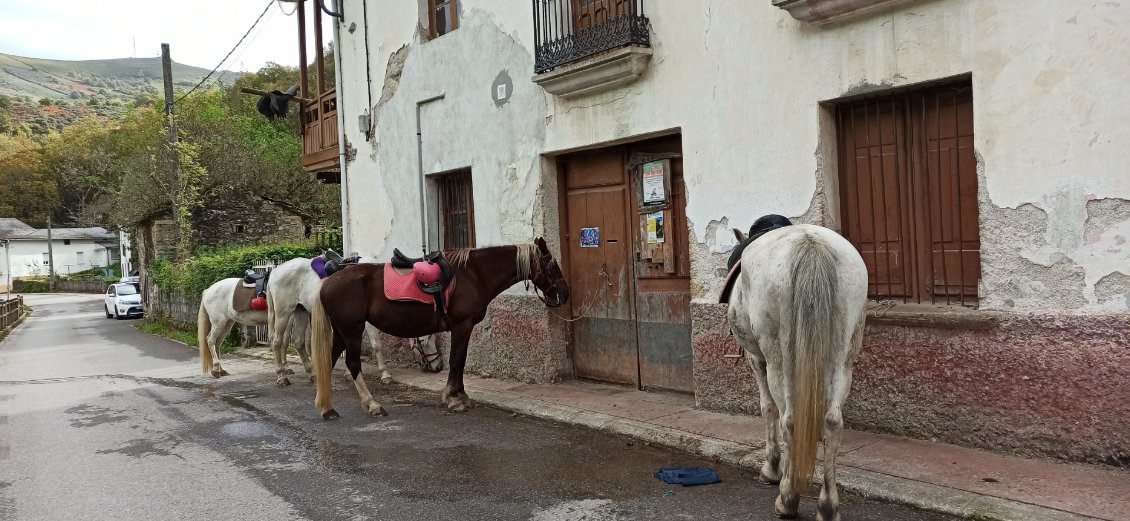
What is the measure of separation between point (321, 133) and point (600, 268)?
7560 millimetres

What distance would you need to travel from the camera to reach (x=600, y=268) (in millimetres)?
8117

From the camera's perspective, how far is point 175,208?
82.3 feet

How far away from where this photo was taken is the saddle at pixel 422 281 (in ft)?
24.0

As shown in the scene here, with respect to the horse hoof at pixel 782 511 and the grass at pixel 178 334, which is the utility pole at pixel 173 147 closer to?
the grass at pixel 178 334

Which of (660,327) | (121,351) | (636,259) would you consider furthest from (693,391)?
(121,351)

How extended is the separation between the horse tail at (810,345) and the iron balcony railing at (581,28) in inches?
152

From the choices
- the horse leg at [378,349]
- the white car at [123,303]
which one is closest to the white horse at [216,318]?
the horse leg at [378,349]

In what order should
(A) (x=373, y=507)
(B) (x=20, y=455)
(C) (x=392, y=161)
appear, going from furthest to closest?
(C) (x=392, y=161) → (B) (x=20, y=455) → (A) (x=373, y=507)

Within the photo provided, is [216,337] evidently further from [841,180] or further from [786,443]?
[786,443]

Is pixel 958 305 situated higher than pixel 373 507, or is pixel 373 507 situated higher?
pixel 958 305

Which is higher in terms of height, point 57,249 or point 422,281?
point 57,249

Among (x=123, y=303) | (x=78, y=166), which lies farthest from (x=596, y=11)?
(x=78, y=166)

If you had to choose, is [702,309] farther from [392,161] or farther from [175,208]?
[175,208]

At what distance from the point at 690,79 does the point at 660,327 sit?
2473 millimetres
